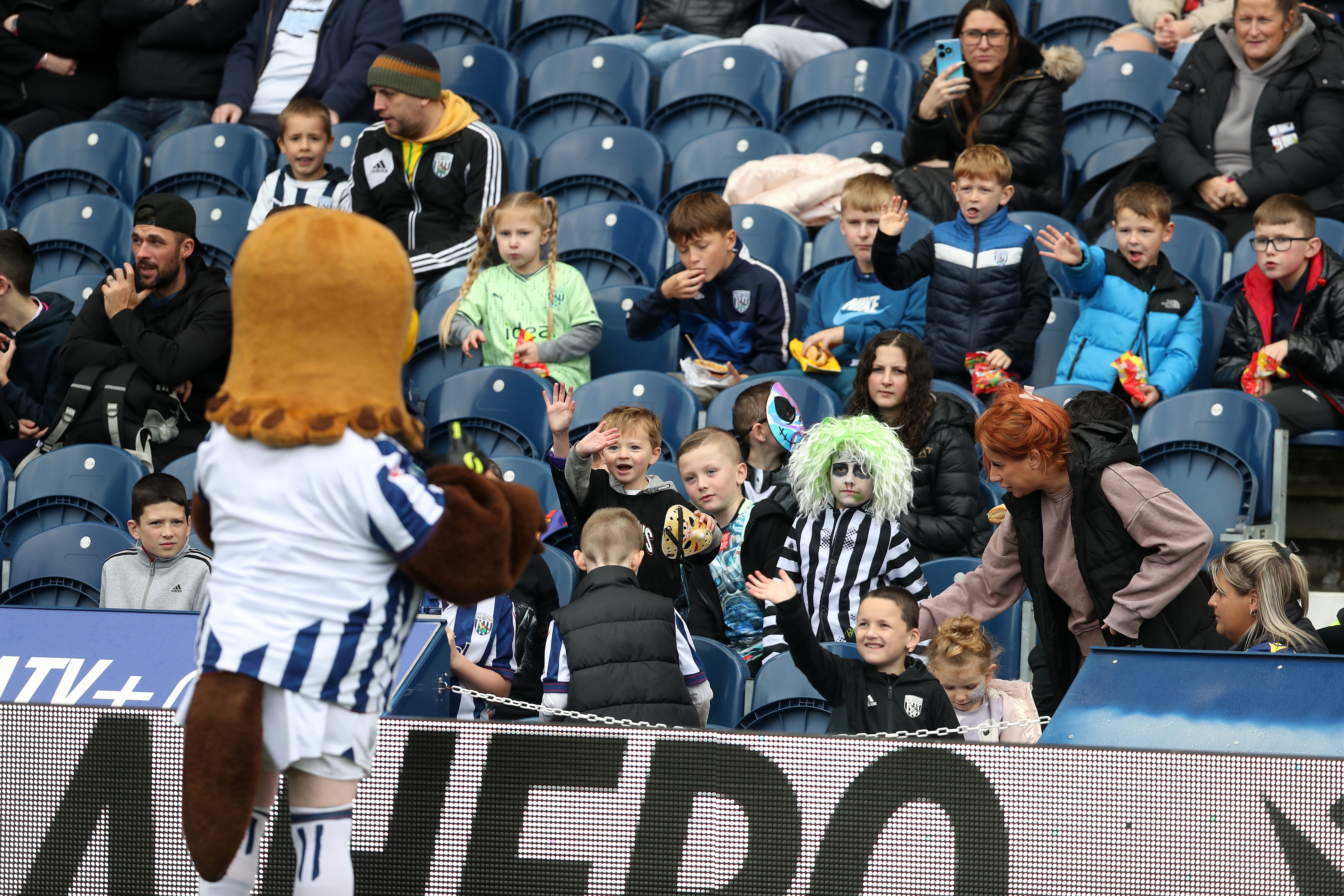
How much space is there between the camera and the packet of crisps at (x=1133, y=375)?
5289 millimetres

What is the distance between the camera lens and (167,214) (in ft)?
17.9

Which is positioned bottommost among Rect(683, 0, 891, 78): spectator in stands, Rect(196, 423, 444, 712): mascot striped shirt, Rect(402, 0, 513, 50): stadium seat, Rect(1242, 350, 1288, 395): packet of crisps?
Rect(1242, 350, 1288, 395): packet of crisps

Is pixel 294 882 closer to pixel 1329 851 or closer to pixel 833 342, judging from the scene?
pixel 1329 851

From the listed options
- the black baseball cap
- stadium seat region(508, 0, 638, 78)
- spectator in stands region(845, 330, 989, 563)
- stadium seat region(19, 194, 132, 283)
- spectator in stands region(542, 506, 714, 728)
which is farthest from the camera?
stadium seat region(508, 0, 638, 78)

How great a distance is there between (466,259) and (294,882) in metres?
4.12

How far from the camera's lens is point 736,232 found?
625 centimetres

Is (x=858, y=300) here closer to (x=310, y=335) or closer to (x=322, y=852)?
(x=310, y=335)

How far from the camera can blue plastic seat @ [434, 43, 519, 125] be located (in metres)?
7.55

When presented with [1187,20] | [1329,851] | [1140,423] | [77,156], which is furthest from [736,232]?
[1329,851]

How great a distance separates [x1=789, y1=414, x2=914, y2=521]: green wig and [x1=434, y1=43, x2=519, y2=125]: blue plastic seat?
3691 millimetres

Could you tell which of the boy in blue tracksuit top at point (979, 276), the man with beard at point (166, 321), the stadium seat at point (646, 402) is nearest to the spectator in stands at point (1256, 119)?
the boy in blue tracksuit top at point (979, 276)

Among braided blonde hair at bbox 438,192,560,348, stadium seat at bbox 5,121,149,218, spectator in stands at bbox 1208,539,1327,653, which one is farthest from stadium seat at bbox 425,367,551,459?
stadium seat at bbox 5,121,149,218

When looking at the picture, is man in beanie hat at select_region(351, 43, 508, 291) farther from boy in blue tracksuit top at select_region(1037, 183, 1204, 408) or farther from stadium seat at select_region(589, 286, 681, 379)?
boy in blue tracksuit top at select_region(1037, 183, 1204, 408)

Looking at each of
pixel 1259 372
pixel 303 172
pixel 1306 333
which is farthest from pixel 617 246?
pixel 1306 333
